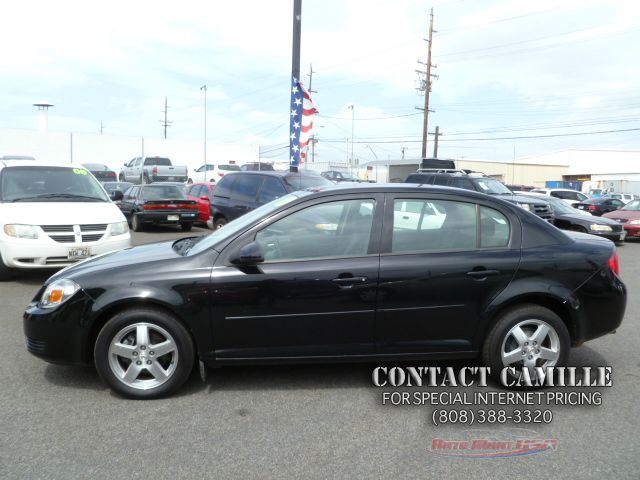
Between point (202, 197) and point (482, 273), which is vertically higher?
point (202, 197)

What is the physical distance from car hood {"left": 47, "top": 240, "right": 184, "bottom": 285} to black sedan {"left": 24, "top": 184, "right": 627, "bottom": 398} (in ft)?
0.08

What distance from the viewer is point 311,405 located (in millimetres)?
3748

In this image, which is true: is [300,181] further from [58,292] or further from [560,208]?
[560,208]

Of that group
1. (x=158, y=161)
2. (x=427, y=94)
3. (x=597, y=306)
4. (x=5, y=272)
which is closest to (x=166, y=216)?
(x=5, y=272)

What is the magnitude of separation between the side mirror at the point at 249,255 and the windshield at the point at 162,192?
12430 millimetres

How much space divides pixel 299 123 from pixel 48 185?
22.4 feet

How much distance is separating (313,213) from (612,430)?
8.10 feet

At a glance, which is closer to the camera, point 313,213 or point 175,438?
point 175,438

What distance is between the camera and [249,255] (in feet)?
12.2

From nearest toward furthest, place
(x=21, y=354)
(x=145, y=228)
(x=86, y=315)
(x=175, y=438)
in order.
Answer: (x=175, y=438) < (x=86, y=315) < (x=21, y=354) < (x=145, y=228)

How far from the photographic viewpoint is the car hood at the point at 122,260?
389 centimetres

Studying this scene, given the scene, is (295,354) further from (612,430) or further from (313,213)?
(612,430)

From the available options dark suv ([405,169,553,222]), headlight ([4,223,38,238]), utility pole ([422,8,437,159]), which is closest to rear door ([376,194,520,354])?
headlight ([4,223,38,238])

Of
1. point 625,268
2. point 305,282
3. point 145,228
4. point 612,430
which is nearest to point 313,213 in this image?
point 305,282
